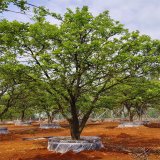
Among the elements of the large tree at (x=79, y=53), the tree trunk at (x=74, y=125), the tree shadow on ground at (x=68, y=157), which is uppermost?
the large tree at (x=79, y=53)

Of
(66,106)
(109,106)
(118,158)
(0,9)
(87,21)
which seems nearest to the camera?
(0,9)

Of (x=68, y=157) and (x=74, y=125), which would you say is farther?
(x=74, y=125)

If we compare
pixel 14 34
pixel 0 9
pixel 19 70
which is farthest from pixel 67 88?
pixel 0 9

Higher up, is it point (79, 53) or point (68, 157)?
point (79, 53)

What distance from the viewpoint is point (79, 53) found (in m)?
20.2

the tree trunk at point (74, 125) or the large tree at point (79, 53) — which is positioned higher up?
the large tree at point (79, 53)

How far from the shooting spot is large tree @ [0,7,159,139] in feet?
65.1

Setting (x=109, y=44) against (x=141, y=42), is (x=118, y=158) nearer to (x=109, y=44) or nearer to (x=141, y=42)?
(x=109, y=44)

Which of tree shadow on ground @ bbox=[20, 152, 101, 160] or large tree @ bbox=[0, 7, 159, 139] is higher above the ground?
large tree @ bbox=[0, 7, 159, 139]

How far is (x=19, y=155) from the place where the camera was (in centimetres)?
1880

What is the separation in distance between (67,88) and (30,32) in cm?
415

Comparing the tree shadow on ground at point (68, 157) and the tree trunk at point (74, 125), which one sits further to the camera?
the tree trunk at point (74, 125)

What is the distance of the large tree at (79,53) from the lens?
19844 millimetres

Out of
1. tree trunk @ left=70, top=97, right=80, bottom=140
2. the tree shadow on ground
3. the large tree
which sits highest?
the large tree
